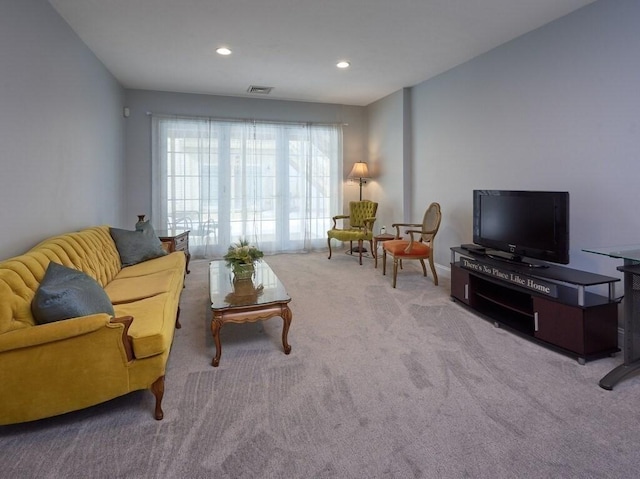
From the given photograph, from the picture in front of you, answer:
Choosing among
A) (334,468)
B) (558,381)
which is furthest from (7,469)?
(558,381)

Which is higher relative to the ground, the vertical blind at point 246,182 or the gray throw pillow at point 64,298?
the vertical blind at point 246,182

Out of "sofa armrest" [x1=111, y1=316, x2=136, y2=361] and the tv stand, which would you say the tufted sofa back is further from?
the tv stand

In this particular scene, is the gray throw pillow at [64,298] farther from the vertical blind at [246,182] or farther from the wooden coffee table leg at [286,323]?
the vertical blind at [246,182]

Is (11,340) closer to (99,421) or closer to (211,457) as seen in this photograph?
(99,421)

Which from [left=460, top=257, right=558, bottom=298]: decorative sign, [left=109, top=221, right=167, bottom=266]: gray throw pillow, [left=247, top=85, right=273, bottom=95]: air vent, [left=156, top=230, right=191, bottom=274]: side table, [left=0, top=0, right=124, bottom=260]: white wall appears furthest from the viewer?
[left=247, top=85, right=273, bottom=95]: air vent

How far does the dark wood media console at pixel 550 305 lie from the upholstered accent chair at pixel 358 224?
239cm

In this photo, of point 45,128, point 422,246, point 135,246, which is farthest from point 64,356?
point 422,246

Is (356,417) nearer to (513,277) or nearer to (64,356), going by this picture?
(64,356)

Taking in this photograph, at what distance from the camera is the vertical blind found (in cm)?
580

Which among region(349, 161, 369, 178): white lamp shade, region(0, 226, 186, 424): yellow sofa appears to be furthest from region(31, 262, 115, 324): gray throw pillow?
region(349, 161, 369, 178): white lamp shade

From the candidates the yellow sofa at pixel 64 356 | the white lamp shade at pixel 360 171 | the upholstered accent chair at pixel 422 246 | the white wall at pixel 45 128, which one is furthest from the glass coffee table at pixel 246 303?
the white lamp shade at pixel 360 171

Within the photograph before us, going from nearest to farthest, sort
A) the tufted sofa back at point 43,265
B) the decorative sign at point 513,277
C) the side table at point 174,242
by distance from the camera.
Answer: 1. the tufted sofa back at point 43,265
2. the decorative sign at point 513,277
3. the side table at point 174,242

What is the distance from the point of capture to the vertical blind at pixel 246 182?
5801mm

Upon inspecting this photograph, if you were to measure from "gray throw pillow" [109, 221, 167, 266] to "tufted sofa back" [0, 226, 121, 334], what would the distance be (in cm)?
7
